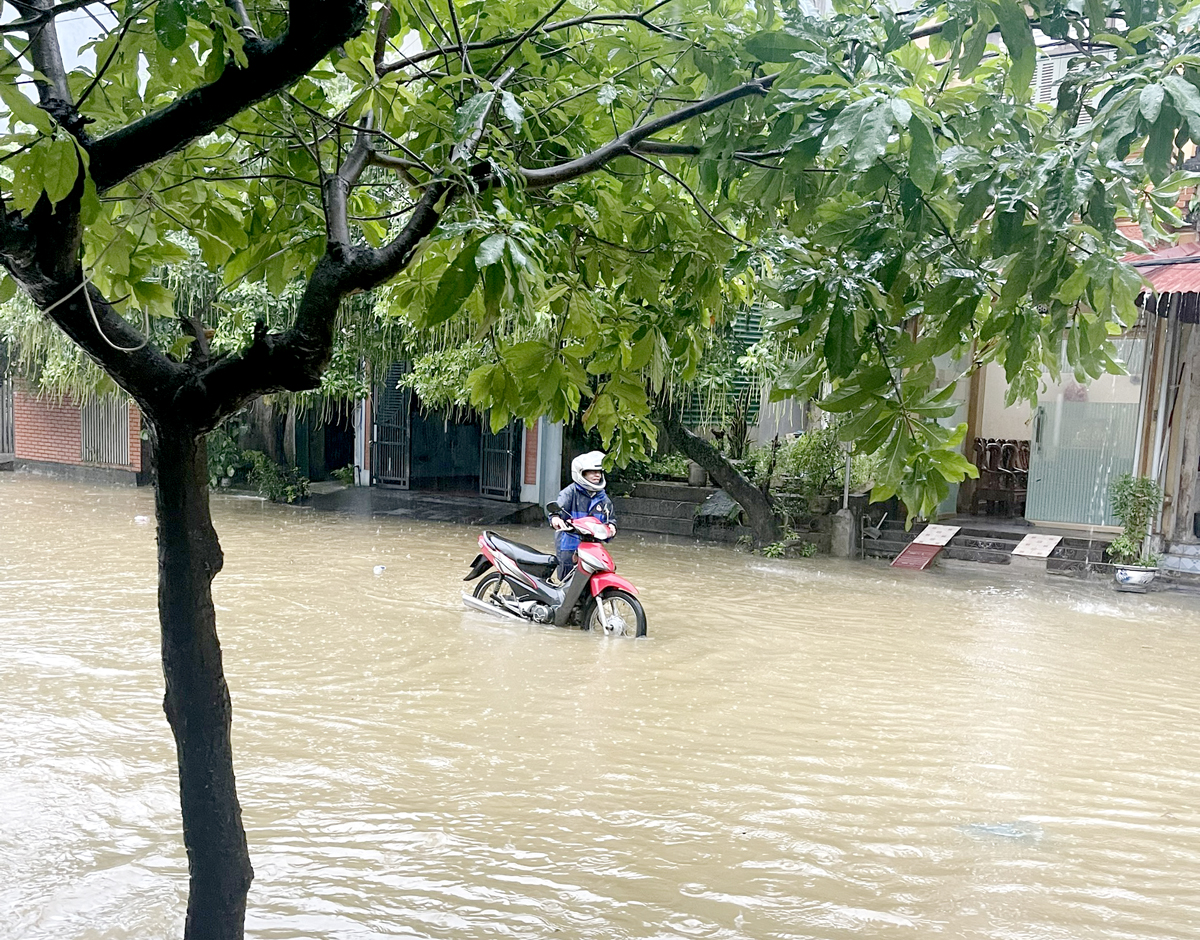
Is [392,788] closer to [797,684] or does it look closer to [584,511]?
[797,684]

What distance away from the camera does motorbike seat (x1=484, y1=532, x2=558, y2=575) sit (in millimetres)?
9219

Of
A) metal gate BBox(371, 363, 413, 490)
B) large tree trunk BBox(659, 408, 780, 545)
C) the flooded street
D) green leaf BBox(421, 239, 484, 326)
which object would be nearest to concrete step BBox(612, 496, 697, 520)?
large tree trunk BBox(659, 408, 780, 545)

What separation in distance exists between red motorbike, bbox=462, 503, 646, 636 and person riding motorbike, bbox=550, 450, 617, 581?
0.27ft

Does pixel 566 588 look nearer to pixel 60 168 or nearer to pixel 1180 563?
pixel 60 168

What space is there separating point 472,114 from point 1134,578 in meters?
11.3

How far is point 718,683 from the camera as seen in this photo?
7.46 m

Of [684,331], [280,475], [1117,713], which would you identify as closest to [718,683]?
[1117,713]

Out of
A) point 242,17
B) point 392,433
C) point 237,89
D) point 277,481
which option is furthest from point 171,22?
point 392,433

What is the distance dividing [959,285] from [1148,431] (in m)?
12.0

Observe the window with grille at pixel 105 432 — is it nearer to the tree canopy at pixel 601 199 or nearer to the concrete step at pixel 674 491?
the concrete step at pixel 674 491

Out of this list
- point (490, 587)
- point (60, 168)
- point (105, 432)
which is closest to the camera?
point (60, 168)

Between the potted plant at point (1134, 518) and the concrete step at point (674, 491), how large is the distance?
5707 millimetres

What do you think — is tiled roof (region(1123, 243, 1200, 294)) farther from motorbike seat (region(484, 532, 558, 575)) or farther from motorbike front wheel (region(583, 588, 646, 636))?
motorbike seat (region(484, 532, 558, 575))

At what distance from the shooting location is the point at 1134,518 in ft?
40.2
